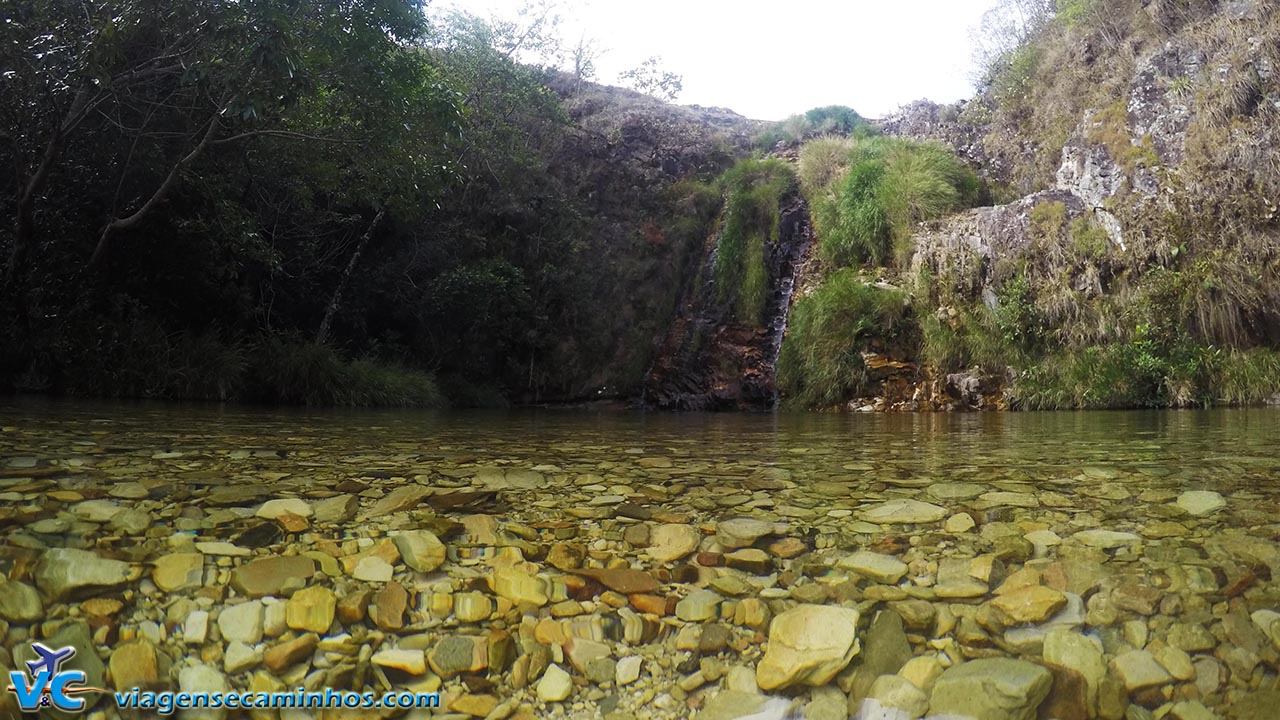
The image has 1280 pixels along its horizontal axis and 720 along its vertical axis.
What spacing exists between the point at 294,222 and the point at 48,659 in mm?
10171

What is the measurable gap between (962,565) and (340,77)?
7.47 meters

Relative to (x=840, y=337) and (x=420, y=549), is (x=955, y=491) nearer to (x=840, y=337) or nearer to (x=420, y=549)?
(x=420, y=549)

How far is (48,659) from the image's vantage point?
2.59 feet

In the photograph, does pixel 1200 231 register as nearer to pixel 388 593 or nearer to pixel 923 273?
pixel 923 273

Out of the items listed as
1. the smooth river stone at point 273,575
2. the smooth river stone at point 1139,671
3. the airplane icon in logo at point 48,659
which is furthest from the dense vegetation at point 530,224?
the smooth river stone at point 1139,671

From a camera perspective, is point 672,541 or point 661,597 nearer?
→ point 661,597

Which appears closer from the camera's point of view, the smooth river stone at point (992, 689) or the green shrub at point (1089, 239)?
the smooth river stone at point (992, 689)

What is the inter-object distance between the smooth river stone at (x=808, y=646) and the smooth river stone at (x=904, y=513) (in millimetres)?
537

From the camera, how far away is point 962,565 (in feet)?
3.68

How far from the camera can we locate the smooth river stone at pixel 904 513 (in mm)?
1421

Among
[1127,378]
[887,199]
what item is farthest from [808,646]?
[887,199]

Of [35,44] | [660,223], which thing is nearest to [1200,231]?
[660,223]

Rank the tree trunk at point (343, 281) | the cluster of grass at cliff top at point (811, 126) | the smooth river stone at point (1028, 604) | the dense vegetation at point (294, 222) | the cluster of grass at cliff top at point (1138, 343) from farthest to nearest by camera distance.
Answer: the cluster of grass at cliff top at point (811, 126)
the tree trunk at point (343, 281)
the cluster of grass at cliff top at point (1138, 343)
the dense vegetation at point (294, 222)
the smooth river stone at point (1028, 604)

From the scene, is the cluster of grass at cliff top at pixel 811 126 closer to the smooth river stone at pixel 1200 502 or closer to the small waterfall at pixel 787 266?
the small waterfall at pixel 787 266
